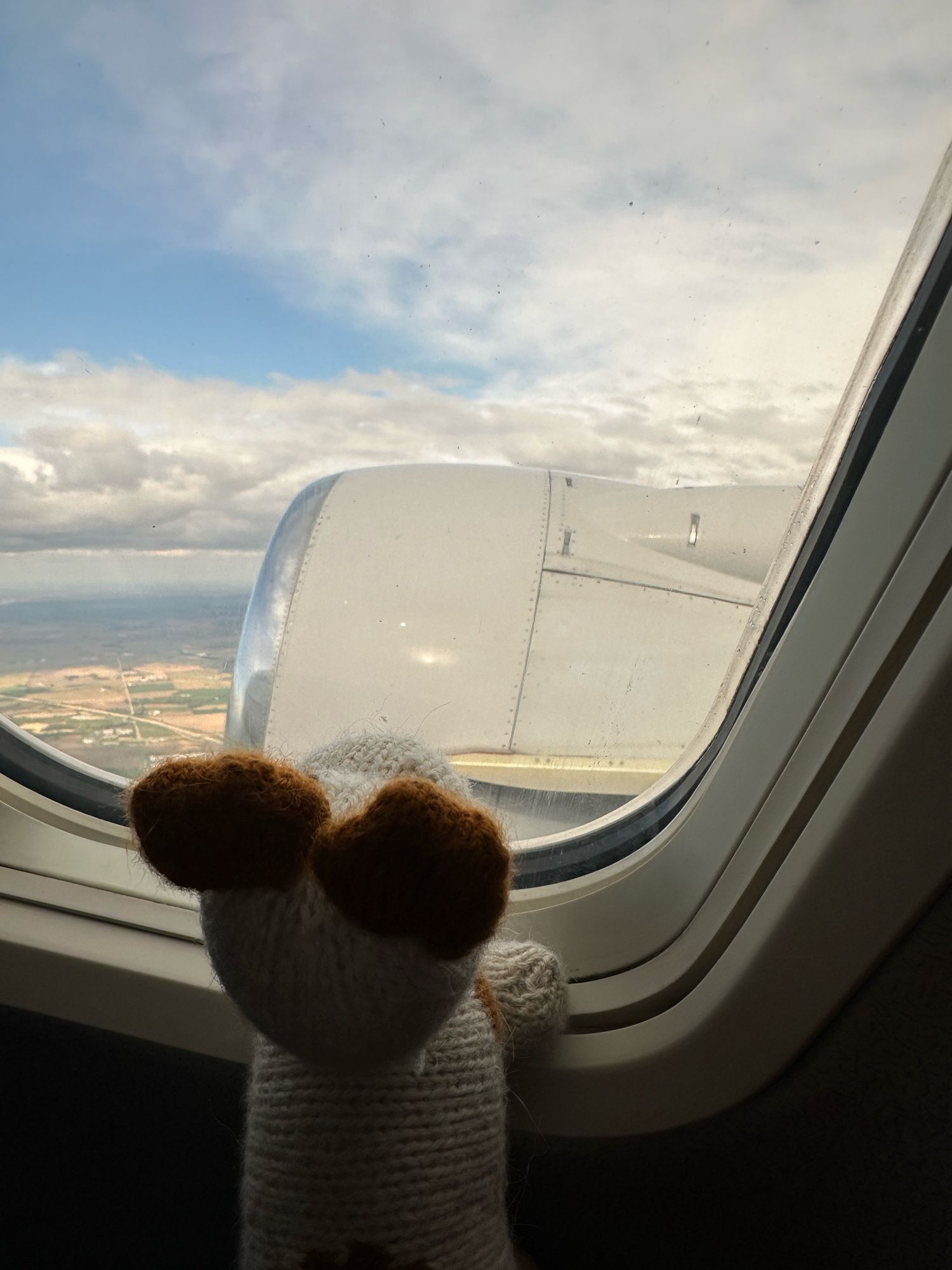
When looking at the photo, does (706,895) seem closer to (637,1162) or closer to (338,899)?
(637,1162)

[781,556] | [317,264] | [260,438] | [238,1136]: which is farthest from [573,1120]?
[317,264]

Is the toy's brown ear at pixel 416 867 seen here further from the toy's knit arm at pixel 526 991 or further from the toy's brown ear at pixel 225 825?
the toy's knit arm at pixel 526 991

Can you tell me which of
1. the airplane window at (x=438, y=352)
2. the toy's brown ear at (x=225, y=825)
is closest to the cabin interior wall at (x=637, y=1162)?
the airplane window at (x=438, y=352)

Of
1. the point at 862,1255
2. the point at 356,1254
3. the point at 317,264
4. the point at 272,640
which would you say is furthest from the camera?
the point at 272,640

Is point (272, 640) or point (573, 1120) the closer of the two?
point (573, 1120)

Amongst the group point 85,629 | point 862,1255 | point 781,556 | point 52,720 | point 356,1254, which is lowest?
point 862,1255

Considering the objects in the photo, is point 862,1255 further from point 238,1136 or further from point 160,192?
point 160,192

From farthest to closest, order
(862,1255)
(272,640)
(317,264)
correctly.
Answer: (272,640), (317,264), (862,1255)

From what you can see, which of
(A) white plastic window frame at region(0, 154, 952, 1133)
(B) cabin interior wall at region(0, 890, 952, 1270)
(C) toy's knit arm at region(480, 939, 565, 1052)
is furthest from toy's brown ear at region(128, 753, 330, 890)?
(B) cabin interior wall at region(0, 890, 952, 1270)
